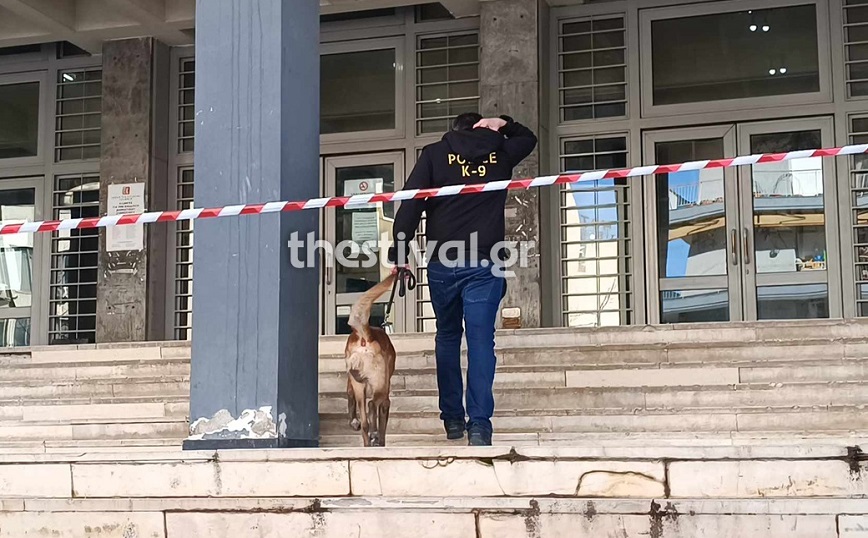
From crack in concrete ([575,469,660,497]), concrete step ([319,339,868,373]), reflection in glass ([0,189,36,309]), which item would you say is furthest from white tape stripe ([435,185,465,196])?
reflection in glass ([0,189,36,309])

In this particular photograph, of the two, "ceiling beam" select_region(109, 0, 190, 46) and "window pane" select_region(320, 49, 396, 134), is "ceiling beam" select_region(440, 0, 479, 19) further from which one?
"ceiling beam" select_region(109, 0, 190, 46)

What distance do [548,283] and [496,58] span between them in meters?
2.49

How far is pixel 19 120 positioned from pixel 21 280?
205 cm

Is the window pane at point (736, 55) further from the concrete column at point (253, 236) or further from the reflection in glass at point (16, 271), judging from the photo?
the reflection in glass at point (16, 271)

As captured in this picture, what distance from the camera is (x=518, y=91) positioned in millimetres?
11344

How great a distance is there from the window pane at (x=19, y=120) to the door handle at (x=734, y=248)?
845cm

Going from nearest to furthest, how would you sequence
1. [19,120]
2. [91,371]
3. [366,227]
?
[91,371], [366,227], [19,120]

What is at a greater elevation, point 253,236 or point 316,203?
point 316,203

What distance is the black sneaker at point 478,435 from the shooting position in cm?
539

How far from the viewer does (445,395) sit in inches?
226

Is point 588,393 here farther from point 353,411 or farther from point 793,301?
point 793,301

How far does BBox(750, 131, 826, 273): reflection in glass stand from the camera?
1084 centimetres

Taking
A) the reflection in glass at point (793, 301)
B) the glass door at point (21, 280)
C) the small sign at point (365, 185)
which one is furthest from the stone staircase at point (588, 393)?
the glass door at point (21, 280)

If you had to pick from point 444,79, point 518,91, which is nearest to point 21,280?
point 444,79
